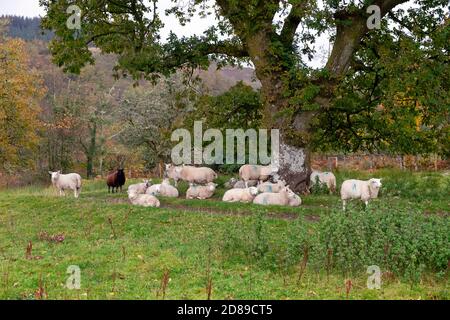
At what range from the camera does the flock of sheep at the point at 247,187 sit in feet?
59.2

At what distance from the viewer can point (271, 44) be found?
21.6 metres

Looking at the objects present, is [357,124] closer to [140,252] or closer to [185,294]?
[140,252]

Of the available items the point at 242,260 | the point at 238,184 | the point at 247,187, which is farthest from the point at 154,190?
the point at 242,260

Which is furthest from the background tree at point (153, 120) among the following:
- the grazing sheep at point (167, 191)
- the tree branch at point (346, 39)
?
the tree branch at point (346, 39)

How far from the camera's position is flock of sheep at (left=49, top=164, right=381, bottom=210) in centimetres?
1803

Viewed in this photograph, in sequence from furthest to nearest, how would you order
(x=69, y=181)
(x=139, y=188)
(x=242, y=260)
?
→ (x=69, y=181) < (x=139, y=188) < (x=242, y=260)

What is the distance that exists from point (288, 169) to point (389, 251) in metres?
12.2

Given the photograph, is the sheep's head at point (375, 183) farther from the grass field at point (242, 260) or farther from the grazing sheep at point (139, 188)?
the grazing sheep at point (139, 188)

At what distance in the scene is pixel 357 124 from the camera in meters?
23.8

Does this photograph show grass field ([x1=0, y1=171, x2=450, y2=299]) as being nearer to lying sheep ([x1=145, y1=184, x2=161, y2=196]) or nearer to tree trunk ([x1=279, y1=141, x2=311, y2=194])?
tree trunk ([x1=279, y1=141, x2=311, y2=194])

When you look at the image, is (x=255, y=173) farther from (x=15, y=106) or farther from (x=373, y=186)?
(x=15, y=106)

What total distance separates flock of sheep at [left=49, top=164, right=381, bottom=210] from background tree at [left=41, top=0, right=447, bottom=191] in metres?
1.62

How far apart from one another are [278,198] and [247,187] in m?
4.47

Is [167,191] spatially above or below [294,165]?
below
